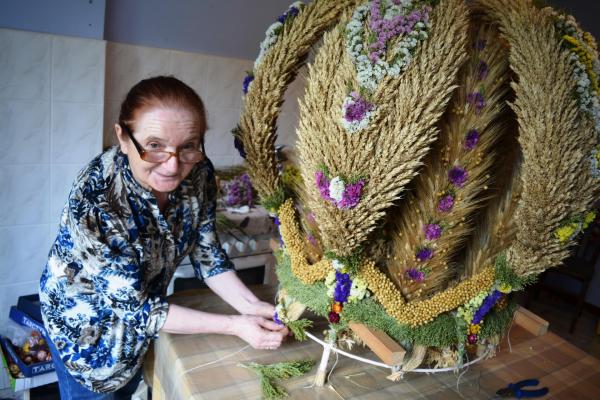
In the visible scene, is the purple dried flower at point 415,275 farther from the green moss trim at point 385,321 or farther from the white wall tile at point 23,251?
the white wall tile at point 23,251

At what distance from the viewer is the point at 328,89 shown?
913 mm

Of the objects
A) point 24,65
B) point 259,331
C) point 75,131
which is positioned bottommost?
point 259,331

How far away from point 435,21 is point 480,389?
0.95m

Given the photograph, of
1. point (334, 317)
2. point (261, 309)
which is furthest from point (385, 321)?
point (261, 309)

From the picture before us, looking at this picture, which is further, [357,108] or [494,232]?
[494,232]

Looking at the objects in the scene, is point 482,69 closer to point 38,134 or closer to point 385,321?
point 385,321

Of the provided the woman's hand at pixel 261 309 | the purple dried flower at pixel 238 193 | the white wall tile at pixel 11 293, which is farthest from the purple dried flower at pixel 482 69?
the white wall tile at pixel 11 293

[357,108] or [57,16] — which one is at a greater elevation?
[57,16]

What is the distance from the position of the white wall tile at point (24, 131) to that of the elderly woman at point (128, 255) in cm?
131

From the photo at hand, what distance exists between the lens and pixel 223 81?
10.0 feet

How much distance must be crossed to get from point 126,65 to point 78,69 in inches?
13.8

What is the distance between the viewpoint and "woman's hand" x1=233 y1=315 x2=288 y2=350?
1.17 m

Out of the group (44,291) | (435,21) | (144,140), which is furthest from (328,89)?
(44,291)

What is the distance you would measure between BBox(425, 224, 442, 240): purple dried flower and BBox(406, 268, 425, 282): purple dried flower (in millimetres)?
84
